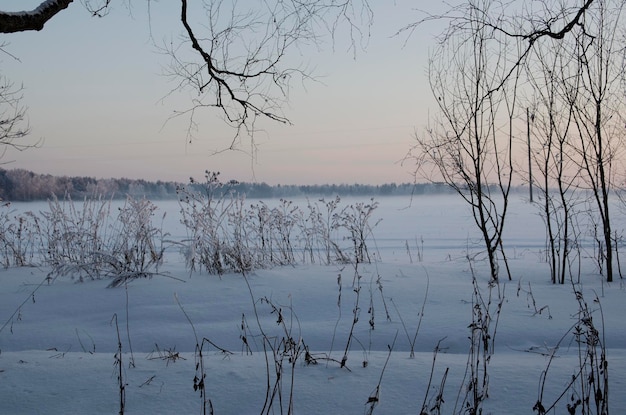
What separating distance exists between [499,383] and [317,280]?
3.08 m

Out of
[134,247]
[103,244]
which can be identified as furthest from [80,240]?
[134,247]

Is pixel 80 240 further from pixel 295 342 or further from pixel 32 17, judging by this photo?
pixel 295 342

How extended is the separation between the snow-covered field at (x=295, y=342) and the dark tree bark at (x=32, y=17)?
5.76 feet

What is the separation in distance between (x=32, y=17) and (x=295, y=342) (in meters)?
2.42

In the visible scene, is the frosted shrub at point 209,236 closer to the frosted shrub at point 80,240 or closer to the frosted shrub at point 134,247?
the frosted shrub at point 134,247

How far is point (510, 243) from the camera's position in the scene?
41.2ft

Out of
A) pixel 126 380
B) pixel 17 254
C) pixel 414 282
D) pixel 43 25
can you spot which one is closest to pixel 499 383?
pixel 126 380

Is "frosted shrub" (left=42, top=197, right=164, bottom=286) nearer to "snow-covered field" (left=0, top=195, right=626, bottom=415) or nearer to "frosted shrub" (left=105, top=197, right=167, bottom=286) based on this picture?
"frosted shrub" (left=105, top=197, right=167, bottom=286)

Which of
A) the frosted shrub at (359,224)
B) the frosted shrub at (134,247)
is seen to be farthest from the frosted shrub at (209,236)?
the frosted shrub at (359,224)

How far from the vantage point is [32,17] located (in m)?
2.76

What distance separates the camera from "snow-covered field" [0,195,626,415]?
2066mm

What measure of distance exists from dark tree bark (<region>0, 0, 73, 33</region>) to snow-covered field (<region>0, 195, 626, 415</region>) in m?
1.75

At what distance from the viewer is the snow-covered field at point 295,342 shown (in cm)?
207

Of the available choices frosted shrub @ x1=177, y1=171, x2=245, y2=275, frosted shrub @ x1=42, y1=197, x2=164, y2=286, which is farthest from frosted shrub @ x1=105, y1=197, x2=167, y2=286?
frosted shrub @ x1=177, y1=171, x2=245, y2=275
